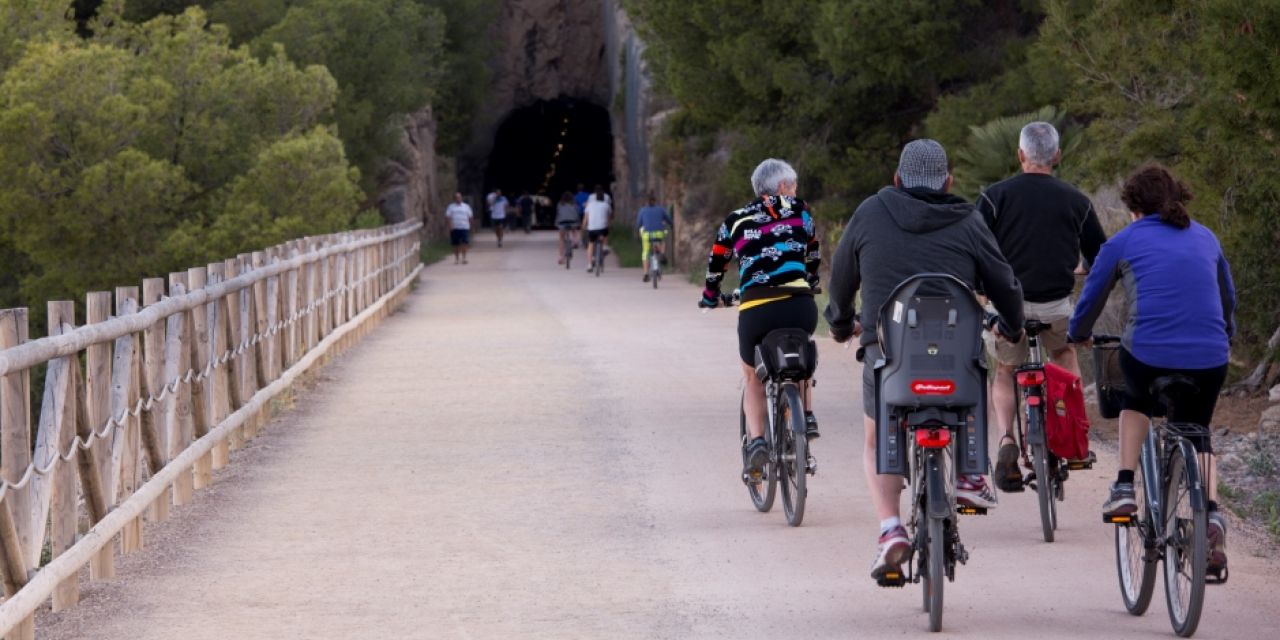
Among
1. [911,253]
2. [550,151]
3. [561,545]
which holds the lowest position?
[561,545]

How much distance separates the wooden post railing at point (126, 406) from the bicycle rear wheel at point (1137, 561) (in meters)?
3.97

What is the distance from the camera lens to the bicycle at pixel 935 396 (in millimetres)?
6855

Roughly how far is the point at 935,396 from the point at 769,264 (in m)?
2.80

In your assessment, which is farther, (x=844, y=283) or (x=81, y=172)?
(x=81, y=172)

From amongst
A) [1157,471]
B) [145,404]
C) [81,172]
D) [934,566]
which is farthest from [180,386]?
[81,172]

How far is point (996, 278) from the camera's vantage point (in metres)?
7.25

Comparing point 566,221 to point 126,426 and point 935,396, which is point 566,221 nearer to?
point 126,426

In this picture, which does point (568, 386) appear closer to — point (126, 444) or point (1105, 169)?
point (1105, 169)

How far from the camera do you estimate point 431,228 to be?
58.9 m

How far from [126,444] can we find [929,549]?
3.93 m

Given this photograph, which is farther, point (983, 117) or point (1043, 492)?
point (983, 117)

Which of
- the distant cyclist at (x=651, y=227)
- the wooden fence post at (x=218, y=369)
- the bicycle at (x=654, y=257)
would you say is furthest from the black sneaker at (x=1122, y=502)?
the distant cyclist at (x=651, y=227)

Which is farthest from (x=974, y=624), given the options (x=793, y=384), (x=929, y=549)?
(x=793, y=384)

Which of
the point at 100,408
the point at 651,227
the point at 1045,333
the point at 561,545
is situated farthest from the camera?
the point at 651,227
